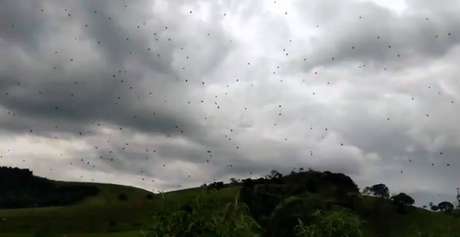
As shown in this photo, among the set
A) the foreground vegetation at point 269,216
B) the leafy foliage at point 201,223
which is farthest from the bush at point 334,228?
the leafy foliage at point 201,223

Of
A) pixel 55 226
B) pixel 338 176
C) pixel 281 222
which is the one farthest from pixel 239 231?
pixel 55 226

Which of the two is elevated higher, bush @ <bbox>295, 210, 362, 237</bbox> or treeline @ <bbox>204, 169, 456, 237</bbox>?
treeline @ <bbox>204, 169, 456, 237</bbox>

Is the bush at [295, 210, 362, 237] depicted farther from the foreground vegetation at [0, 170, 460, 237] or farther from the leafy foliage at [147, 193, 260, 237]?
the leafy foliage at [147, 193, 260, 237]

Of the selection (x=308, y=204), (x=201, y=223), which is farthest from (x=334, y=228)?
(x=308, y=204)

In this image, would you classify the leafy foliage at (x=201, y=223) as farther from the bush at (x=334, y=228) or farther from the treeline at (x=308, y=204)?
the bush at (x=334, y=228)

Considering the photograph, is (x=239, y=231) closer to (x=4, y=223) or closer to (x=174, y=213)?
(x=174, y=213)

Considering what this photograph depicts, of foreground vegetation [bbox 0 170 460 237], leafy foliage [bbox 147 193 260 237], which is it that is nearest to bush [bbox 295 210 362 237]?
foreground vegetation [bbox 0 170 460 237]

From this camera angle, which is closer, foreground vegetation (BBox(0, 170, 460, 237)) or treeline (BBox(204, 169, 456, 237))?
foreground vegetation (BBox(0, 170, 460, 237))

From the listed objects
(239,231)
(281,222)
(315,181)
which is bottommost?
(239,231)

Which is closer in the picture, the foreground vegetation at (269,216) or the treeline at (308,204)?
the foreground vegetation at (269,216)

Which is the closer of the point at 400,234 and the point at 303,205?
the point at 303,205

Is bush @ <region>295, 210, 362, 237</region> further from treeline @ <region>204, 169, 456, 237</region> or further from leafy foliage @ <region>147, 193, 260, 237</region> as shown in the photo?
leafy foliage @ <region>147, 193, 260, 237</region>
